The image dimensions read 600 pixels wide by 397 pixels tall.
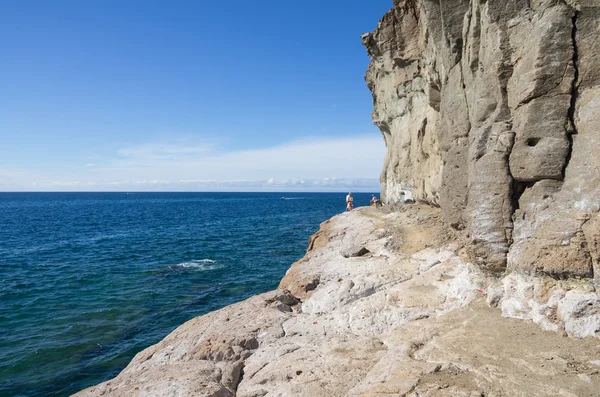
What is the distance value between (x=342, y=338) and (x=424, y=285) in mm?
3692

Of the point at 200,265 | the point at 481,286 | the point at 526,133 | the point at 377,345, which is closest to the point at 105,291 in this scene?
the point at 200,265

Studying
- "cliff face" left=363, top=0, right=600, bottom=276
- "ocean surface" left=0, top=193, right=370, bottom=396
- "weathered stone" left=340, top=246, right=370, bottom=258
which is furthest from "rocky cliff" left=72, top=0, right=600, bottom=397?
"ocean surface" left=0, top=193, right=370, bottom=396

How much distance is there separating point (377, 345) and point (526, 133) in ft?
22.4

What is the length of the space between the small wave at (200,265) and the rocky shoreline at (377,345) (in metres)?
14.7

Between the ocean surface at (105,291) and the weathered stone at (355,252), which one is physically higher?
the weathered stone at (355,252)

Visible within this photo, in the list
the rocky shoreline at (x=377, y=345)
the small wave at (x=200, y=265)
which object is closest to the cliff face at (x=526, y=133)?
the rocky shoreline at (x=377, y=345)

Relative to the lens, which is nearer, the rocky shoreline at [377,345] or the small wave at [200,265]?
the rocky shoreline at [377,345]

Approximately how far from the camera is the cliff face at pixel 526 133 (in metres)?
8.72

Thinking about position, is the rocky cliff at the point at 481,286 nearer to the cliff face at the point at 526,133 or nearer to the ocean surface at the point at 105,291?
the cliff face at the point at 526,133

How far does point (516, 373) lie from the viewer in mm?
6836

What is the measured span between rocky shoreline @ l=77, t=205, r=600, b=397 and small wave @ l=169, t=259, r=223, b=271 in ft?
48.1

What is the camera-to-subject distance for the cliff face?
28.6ft

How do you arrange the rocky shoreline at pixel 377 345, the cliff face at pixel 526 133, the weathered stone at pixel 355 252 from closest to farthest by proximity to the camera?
1. the rocky shoreline at pixel 377 345
2. the cliff face at pixel 526 133
3. the weathered stone at pixel 355 252

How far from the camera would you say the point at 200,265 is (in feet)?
96.7
